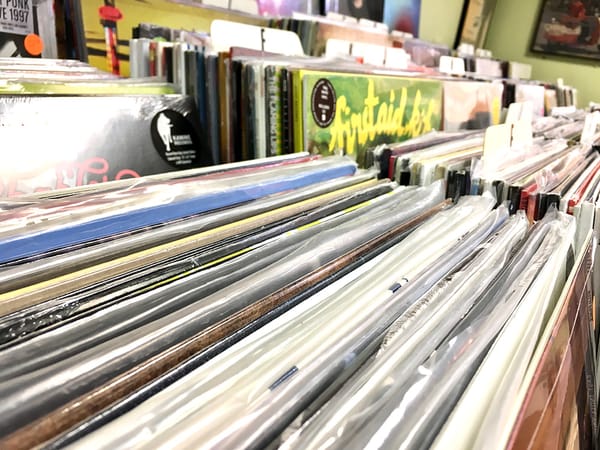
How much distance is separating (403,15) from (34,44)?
231cm

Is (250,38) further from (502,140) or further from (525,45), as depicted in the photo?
(525,45)

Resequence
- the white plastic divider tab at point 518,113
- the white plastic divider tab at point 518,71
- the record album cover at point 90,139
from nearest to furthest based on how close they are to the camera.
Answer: the record album cover at point 90,139 → the white plastic divider tab at point 518,113 → the white plastic divider tab at point 518,71

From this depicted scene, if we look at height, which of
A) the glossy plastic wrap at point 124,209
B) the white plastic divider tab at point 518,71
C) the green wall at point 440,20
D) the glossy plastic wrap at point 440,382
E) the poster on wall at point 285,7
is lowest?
the glossy plastic wrap at point 440,382

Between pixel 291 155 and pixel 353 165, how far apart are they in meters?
0.12

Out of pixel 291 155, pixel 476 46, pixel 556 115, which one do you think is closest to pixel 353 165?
pixel 291 155

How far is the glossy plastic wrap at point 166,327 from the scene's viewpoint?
28cm

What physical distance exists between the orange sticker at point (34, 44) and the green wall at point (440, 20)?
2704 millimetres

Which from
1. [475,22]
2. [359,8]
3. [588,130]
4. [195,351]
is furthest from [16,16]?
[475,22]

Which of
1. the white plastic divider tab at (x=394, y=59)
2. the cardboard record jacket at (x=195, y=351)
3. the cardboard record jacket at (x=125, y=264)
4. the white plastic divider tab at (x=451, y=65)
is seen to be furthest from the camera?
the white plastic divider tab at (x=451, y=65)

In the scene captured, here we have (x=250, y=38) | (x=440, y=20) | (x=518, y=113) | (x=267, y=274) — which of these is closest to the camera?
(x=267, y=274)

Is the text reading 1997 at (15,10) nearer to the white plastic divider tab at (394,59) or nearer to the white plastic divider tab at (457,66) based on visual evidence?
the white plastic divider tab at (394,59)

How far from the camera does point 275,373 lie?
33 cm

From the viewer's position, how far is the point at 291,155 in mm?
790

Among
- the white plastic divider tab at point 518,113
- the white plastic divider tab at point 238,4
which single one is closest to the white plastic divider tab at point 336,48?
the white plastic divider tab at point 238,4
